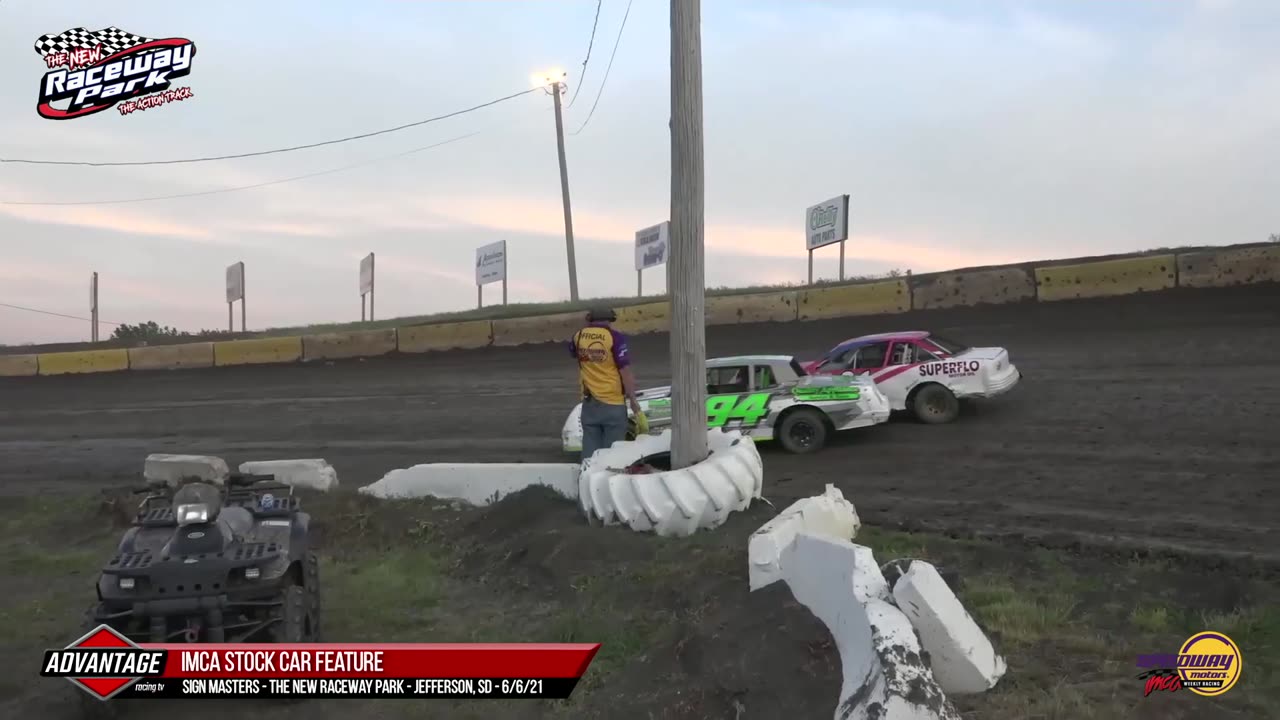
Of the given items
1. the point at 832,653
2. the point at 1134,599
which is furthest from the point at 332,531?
the point at 1134,599

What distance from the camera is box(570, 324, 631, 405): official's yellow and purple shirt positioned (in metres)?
8.59

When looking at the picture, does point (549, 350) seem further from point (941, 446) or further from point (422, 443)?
point (941, 446)

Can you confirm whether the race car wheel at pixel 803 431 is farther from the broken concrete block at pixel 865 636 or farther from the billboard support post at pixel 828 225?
the billboard support post at pixel 828 225

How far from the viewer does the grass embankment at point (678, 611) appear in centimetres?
411

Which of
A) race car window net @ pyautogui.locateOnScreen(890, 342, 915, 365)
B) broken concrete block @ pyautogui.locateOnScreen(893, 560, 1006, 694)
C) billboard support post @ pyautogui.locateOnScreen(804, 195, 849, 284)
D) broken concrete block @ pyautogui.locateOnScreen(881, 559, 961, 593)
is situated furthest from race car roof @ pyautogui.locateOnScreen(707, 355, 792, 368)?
billboard support post @ pyautogui.locateOnScreen(804, 195, 849, 284)

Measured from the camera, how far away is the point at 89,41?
15.0 meters

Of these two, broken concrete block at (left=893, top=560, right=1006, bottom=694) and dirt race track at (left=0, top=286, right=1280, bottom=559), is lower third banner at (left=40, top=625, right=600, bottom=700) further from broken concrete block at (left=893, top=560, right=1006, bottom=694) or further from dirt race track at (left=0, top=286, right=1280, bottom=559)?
dirt race track at (left=0, top=286, right=1280, bottom=559)

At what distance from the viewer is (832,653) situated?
417 centimetres

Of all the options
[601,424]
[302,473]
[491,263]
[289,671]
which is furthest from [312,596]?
[491,263]

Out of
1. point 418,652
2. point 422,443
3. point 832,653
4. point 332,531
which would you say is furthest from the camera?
point 422,443

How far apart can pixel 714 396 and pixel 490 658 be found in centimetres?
730

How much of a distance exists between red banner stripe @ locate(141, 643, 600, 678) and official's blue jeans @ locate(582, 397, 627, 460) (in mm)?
4052

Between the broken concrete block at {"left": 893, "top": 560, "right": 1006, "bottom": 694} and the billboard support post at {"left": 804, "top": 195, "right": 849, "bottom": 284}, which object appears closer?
the broken concrete block at {"left": 893, "top": 560, "right": 1006, "bottom": 694}

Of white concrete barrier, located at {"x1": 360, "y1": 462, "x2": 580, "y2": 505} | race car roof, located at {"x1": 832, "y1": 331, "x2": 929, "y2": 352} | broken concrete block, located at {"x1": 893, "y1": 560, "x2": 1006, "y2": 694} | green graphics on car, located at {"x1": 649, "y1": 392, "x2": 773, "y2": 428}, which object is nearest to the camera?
broken concrete block, located at {"x1": 893, "y1": 560, "x2": 1006, "y2": 694}
